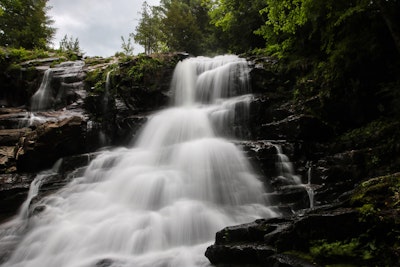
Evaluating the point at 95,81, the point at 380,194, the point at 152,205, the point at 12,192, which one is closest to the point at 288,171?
the point at 152,205

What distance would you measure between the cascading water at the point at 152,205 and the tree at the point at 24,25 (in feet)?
61.9

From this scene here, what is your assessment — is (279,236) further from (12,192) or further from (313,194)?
(12,192)

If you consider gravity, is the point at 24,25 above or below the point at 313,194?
above

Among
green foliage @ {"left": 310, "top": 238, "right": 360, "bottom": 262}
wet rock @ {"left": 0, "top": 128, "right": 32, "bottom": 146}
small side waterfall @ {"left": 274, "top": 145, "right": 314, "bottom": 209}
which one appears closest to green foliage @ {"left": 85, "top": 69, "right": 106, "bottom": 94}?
wet rock @ {"left": 0, "top": 128, "right": 32, "bottom": 146}

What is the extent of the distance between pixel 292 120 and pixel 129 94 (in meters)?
7.65

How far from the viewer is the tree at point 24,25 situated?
78.4ft

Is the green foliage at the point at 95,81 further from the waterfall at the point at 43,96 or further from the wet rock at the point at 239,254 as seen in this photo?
the wet rock at the point at 239,254

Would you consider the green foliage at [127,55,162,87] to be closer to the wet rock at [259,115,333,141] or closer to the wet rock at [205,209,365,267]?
the wet rock at [259,115,333,141]

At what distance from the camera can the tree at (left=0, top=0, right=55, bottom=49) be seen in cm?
2389

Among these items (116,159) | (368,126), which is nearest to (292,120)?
(368,126)

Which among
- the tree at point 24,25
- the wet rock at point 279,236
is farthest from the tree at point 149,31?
the wet rock at point 279,236

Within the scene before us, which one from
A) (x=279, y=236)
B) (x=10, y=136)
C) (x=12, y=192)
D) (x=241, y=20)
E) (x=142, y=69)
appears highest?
(x=241, y=20)

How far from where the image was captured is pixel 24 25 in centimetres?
2470

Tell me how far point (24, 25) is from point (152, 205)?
79.7 feet
